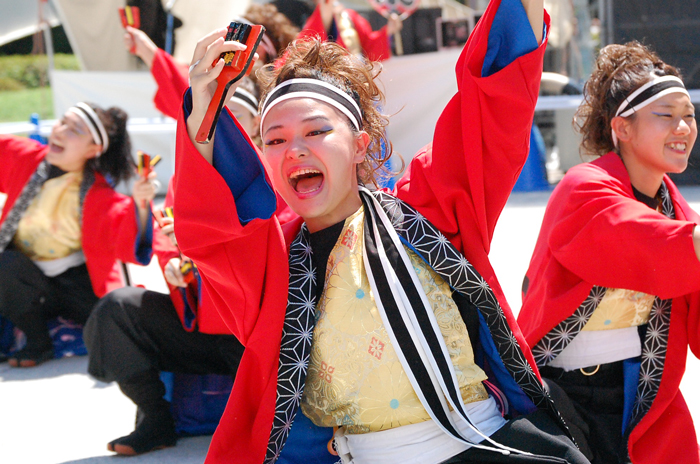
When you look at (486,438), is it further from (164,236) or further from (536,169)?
(536,169)

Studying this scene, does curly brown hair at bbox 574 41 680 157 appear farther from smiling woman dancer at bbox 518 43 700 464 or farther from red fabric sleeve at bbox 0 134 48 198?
red fabric sleeve at bbox 0 134 48 198

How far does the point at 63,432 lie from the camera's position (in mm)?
2725

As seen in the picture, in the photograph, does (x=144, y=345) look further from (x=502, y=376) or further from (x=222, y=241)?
(x=502, y=376)

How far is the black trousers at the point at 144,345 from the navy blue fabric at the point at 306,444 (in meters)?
0.81

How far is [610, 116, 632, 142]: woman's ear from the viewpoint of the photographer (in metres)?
2.21

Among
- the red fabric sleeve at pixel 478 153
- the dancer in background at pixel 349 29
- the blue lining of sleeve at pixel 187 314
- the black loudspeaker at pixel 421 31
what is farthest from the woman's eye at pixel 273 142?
the black loudspeaker at pixel 421 31

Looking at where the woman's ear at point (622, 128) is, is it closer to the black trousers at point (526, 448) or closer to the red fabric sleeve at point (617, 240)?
the red fabric sleeve at point (617, 240)

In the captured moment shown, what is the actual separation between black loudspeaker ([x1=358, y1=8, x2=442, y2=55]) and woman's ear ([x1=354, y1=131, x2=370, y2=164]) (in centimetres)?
534

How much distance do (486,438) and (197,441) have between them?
1.39 m

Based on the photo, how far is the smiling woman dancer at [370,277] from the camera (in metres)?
1.55

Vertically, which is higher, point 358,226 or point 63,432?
point 358,226

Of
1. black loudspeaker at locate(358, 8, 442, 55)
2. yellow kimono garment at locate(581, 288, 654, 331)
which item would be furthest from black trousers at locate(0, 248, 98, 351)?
black loudspeaker at locate(358, 8, 442, 55)

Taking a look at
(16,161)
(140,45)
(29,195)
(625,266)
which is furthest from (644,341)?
Result: (16,161)

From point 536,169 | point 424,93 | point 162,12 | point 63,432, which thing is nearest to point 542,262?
point 63,432
